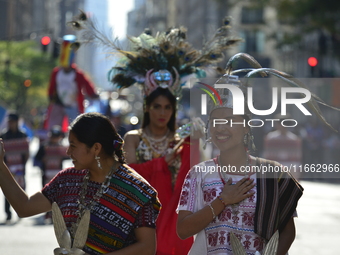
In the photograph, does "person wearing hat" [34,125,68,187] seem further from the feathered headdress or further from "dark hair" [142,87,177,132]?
"dark hair" [142,87,177,132]

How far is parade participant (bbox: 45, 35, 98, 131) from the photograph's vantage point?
1202 cm

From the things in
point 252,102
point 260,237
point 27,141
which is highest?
point 252,102

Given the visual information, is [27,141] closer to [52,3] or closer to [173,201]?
[173,201]

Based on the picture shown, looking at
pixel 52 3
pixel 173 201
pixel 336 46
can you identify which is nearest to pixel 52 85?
pixel 173 201

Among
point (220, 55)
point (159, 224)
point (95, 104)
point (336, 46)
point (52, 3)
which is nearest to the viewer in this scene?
point (159, 224)

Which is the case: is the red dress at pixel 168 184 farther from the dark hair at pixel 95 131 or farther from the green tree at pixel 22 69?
the green tree at pixel 22 69

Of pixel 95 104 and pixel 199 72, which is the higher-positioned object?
pixel 199 72

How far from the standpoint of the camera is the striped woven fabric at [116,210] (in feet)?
12.5

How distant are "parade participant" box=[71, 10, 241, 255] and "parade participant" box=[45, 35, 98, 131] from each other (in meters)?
5.18

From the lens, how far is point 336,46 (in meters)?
32.0

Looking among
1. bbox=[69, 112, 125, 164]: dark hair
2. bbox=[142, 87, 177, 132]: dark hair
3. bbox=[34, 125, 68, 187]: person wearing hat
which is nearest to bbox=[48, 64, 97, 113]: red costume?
bbox=[34, 125, 68, 187]: person wearing hat

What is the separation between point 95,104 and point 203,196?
810 cm

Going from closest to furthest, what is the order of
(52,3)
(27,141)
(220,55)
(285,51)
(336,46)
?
(220,55) < (27,141) < (336,46) < (285,51) < (52,3)

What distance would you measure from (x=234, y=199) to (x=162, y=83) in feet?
9.02
